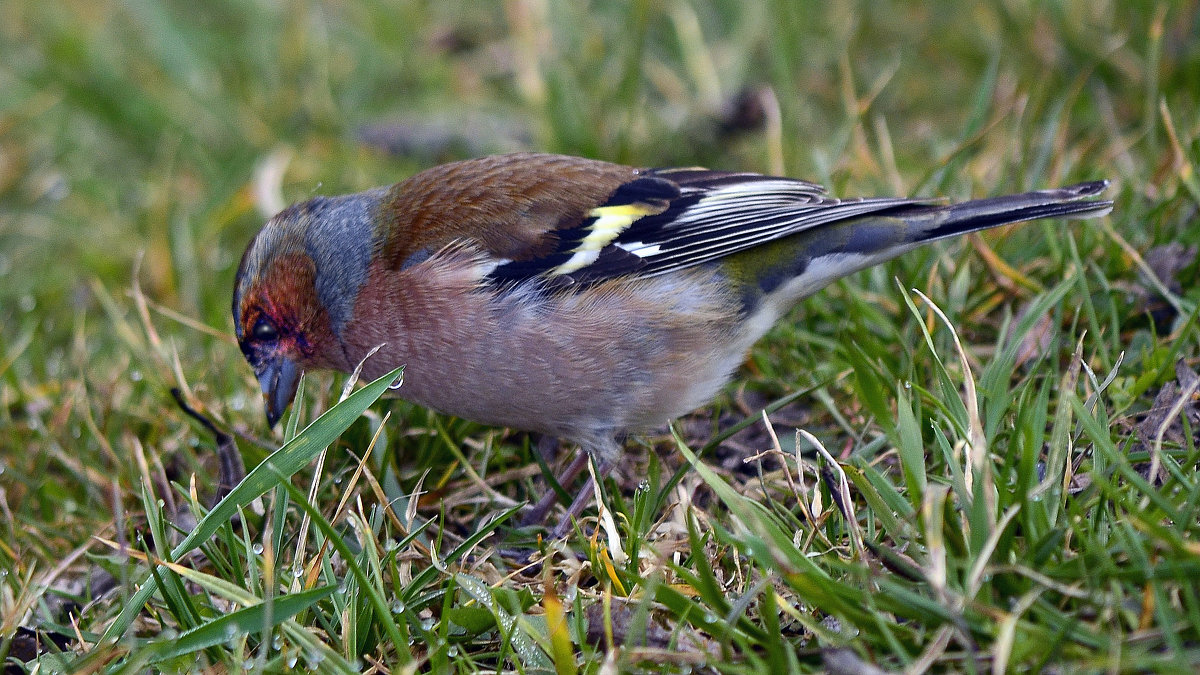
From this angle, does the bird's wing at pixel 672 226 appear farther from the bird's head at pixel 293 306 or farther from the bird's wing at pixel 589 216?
the bird's head at pixel 293 306

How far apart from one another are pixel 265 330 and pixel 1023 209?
239cm

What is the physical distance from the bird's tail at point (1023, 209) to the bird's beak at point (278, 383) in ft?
6.84

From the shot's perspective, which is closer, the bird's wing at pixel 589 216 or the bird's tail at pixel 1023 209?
the bird's tail at pixel 1023 209

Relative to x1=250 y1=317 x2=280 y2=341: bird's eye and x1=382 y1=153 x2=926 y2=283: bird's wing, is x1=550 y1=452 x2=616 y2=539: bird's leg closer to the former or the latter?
x1=382 y1=153 x2=926 y2=283: bird's wing

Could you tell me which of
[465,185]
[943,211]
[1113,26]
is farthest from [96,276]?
[1113,26]

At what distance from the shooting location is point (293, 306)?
3.47 metres

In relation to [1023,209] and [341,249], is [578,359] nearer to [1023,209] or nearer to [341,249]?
[341,249]

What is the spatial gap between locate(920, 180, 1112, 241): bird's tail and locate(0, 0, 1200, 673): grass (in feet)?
0.69

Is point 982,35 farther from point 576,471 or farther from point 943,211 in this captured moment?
point 576,471

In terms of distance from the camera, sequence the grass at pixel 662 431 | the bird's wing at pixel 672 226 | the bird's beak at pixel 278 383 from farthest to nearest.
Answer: the bird's beak at pixel 278 383 → the bird's wing at pixel 672 226 → the grass at pixel 662 431

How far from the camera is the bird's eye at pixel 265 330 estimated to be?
11.4 feet

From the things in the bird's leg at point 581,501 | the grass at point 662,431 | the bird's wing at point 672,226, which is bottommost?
the bird's leg at point 581,501

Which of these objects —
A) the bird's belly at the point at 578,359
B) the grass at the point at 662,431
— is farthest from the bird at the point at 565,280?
the grass at the point at 662,431

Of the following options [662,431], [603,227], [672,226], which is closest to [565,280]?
[603,227]
